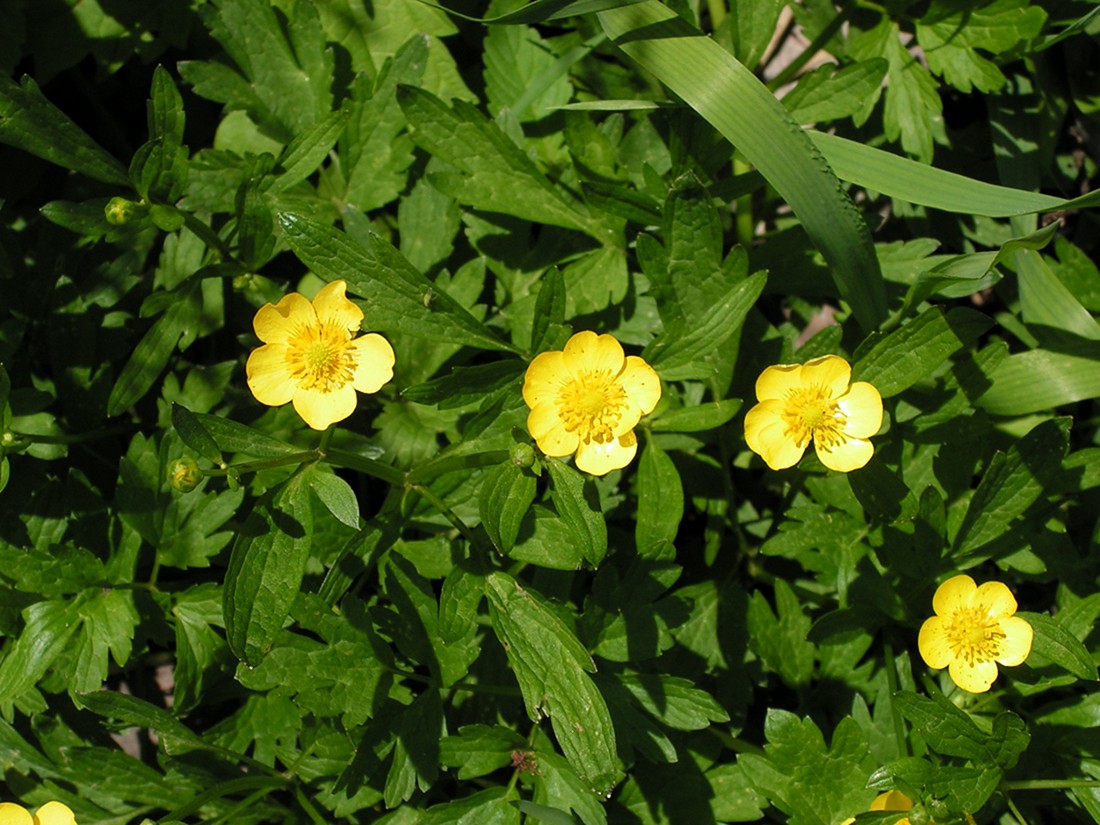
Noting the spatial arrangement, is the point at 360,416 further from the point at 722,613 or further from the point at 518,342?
the point at 722,613

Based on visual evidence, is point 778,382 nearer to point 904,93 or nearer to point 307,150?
point 904,93

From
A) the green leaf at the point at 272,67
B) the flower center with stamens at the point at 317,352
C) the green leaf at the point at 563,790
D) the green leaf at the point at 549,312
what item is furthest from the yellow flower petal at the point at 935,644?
the green leaf at the point at 272,67

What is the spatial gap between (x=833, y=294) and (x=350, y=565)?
5.06ft

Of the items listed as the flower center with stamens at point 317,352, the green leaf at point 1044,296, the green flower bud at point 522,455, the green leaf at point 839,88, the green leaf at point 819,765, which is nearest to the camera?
the green flower bud at point 522,455

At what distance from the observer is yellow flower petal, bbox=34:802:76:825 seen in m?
2.35

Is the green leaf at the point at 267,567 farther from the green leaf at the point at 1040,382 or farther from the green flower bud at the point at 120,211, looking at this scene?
the green leaf at the point at 1040,382

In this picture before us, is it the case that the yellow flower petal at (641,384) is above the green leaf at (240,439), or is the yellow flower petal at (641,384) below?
above

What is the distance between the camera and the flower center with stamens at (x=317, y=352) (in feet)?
7.52

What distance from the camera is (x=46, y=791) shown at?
8.81ft

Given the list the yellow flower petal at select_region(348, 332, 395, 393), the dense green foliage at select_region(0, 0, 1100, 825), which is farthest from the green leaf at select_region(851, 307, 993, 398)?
the yellow flower petal at select_region(348, 332, 395, 393)

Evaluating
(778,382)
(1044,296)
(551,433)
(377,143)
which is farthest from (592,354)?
(1044,296)

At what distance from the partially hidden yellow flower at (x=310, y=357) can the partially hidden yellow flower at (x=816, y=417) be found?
34.1 inches

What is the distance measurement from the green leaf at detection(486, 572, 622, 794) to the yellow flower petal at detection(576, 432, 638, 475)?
0.34 meters

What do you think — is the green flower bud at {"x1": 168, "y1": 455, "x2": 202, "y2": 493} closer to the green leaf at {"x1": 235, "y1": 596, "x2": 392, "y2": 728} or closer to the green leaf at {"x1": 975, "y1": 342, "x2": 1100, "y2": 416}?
the green leaf at {"x1": 235, "y1": 596, "x2": 392, "y2": 728}
